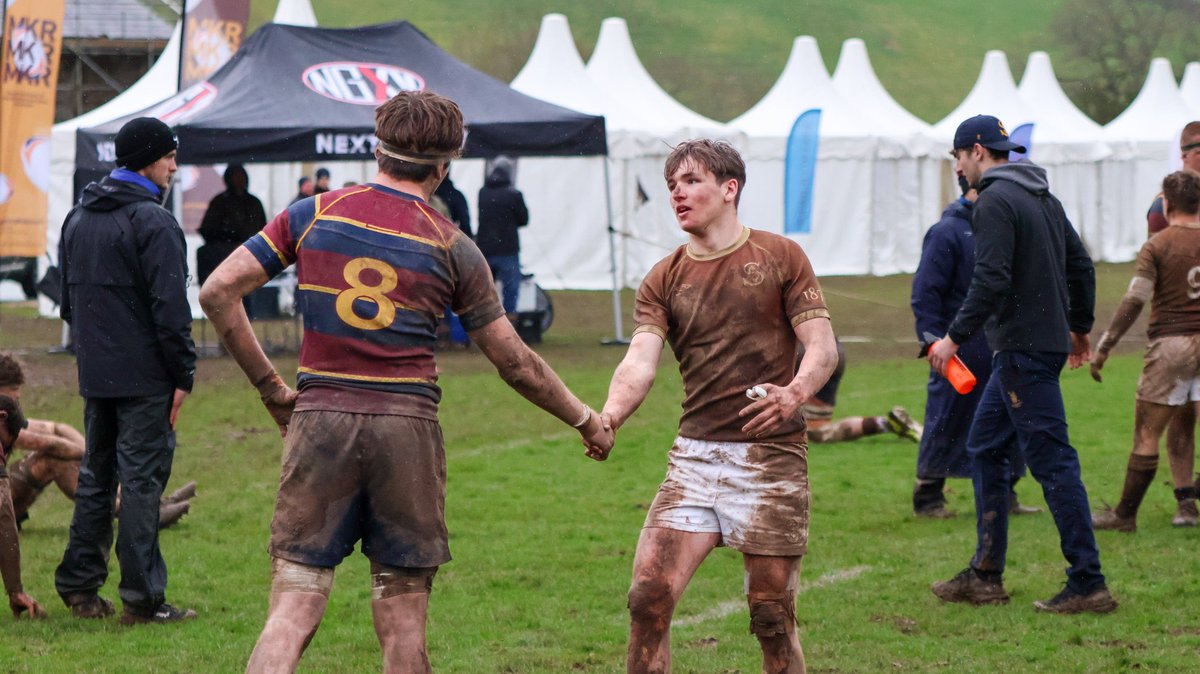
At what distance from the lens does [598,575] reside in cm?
752

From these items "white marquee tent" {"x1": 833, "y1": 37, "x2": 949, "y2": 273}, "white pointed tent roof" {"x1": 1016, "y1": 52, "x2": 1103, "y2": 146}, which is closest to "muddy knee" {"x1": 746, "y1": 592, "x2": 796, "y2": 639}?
"white marquee tent" {"x1": 833, "y1": 37, "x2": 949, "y2": 273}

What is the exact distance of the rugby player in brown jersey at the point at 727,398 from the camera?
4648mm

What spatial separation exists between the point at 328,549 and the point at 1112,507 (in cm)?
611

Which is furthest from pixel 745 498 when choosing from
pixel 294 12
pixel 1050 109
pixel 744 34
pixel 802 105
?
pixel 744 34

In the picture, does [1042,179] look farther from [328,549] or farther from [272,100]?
[272,100]

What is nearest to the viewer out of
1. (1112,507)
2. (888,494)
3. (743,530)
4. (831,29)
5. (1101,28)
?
(743,530)

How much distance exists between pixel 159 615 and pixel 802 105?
2412cm

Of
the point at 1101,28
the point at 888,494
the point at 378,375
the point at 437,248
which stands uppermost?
the point at 1101,28

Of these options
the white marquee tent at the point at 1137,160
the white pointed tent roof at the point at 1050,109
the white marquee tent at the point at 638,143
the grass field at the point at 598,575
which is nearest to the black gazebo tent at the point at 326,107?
the grass field at the point at 598,575

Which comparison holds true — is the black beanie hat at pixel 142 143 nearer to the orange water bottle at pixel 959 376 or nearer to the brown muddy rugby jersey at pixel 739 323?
the brown muddy rugby jersey at pixel 739 323

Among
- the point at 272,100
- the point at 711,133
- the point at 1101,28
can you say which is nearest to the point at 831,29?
the point at 1101,28

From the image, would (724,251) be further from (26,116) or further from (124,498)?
(26,116)

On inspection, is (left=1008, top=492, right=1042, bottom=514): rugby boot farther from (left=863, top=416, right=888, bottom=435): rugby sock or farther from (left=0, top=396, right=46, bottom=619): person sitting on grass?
(left=0, top=396, right=46, bottom=619): person sitting on grass

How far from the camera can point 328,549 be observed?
421 centimetres
